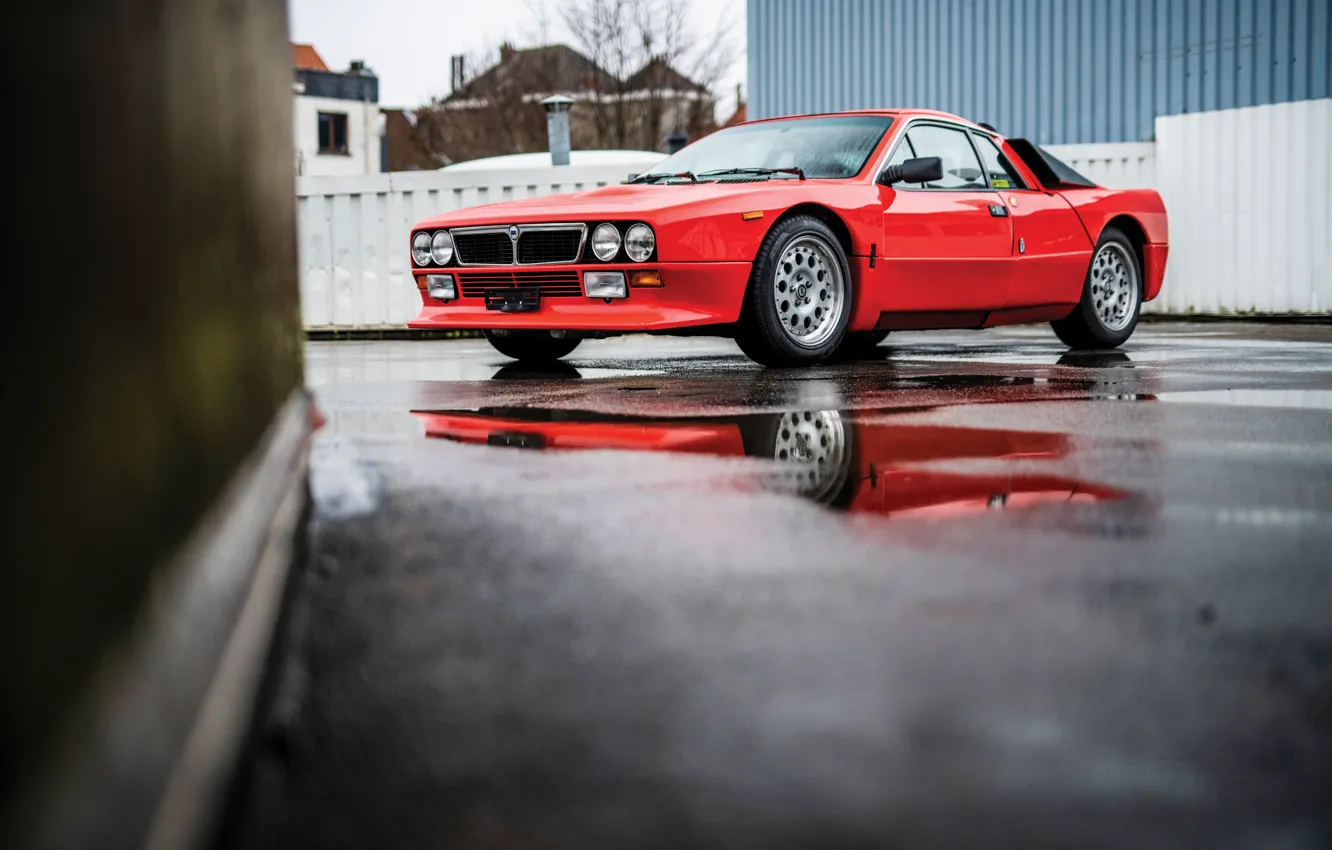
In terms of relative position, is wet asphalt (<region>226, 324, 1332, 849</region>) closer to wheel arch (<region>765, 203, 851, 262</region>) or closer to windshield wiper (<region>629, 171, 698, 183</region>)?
wheel arch (<region>765, 203, 851, 262</region>)

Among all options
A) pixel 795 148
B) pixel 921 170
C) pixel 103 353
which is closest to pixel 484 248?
pixel 795 148

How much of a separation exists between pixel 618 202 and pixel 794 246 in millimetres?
817

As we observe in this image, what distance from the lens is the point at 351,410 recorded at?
545 centimetres

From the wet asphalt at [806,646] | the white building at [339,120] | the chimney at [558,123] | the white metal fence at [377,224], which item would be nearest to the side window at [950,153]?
the wet asphalt at [806,646]

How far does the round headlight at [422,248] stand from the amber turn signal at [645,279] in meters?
1.31

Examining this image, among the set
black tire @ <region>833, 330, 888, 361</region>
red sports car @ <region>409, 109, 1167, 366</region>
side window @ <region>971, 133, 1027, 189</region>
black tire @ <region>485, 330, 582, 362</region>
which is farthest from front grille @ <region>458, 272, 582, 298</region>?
side window @ <region>971, 133, 1027, 189</region>

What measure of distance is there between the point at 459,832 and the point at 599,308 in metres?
5.42

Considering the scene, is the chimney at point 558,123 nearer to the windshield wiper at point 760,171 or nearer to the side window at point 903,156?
the side window at point 903,156

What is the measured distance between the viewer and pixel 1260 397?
5656 millimetres

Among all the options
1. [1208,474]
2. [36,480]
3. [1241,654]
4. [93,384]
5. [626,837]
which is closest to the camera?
[36,480]

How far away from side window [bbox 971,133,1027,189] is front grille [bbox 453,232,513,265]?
2.86m

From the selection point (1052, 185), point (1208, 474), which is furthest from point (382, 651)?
point (1052, 185)

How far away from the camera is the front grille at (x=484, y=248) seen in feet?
23.4

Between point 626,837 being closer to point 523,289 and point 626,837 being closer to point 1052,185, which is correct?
point 523,289
